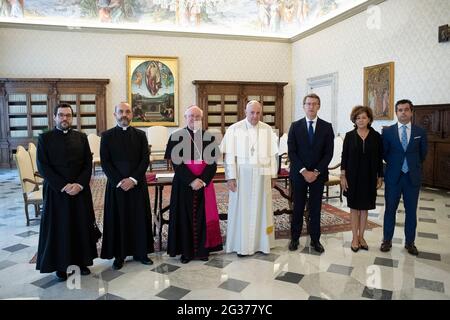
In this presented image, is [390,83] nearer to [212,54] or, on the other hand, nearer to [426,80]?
[426,80]

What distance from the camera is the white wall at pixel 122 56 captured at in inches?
459

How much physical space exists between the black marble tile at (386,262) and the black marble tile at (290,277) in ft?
3.10

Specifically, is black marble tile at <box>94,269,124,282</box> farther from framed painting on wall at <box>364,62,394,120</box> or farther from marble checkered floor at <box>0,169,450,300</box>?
framed painting on wall at <box>364,62,394,120</box>

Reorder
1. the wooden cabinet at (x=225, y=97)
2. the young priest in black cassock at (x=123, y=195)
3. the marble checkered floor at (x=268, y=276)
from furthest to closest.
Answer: the wooden cabinet at (x=225, y=97) < the young priest in black cassock at (x=123, y=195) < the marble checkered floor at (x=268, y=276)

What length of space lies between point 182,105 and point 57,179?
31.4 ft

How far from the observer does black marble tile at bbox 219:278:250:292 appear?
3.50 metres

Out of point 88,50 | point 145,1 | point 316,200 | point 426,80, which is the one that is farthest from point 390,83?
point 88,50

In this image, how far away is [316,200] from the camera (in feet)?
14.4

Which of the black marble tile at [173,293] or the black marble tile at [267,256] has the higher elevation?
the black marble tile at [267,256]

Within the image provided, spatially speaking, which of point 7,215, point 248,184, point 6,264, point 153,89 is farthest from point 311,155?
point 153,89

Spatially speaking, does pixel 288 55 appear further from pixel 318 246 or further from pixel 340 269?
pixel 340 269

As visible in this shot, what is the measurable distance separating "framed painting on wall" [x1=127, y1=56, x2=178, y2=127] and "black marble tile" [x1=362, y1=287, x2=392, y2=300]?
1008 cm

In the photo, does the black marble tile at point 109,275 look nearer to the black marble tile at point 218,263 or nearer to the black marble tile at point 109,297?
the black marble tile at point 109,297

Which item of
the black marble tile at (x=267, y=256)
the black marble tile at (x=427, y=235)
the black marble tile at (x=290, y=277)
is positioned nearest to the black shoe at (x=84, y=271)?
the black marble tile at (x=267, y=256)
